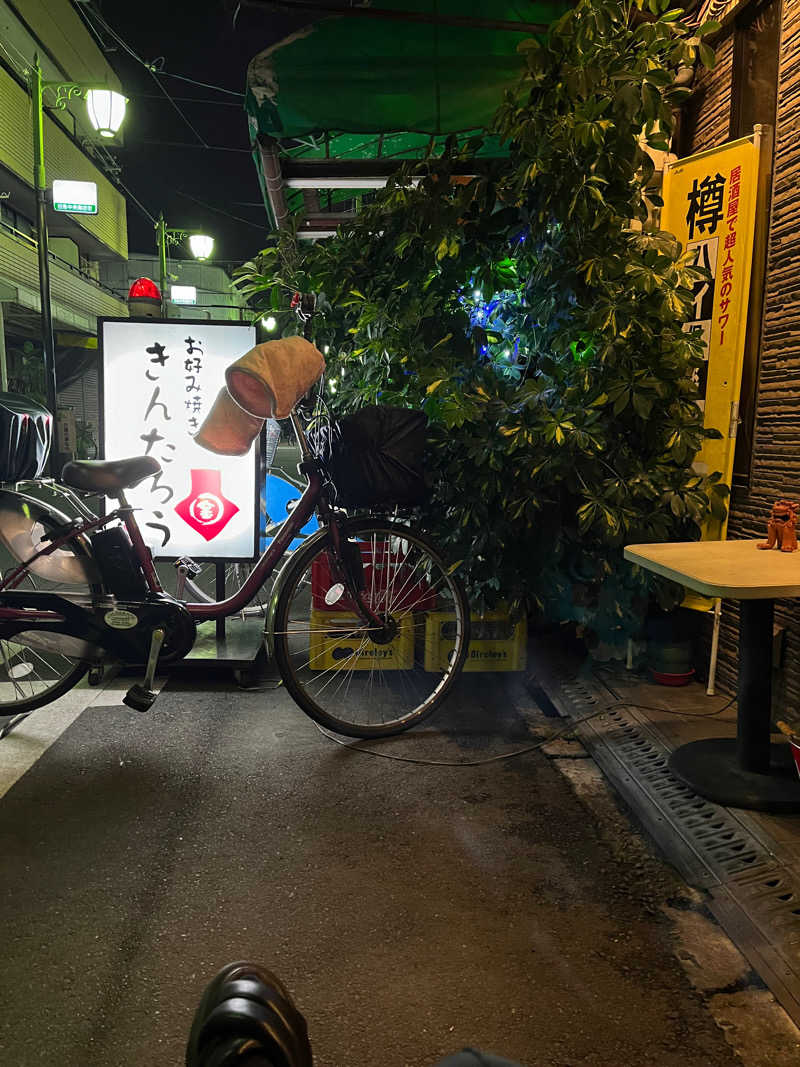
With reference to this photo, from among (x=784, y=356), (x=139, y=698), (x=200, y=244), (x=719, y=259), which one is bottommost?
(x=139, y=698)

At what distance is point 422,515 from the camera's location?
462 cm

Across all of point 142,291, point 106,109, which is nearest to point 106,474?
point 106,109

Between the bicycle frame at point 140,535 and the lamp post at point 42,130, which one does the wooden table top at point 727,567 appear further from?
the lamp post at point 42,130

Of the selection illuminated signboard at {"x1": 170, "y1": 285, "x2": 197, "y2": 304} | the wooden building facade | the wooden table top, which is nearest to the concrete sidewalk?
the wooden table top

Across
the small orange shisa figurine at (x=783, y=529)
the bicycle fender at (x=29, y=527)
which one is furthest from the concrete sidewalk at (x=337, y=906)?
the small orange shisa figurine at (x=783, y=529)

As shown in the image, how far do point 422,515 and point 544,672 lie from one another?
58.5 inches

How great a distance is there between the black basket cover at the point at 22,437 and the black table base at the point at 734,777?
3815 mm

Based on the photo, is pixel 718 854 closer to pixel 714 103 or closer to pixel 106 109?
pixel 714 103

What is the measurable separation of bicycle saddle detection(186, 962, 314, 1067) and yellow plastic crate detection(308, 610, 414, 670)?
393cm

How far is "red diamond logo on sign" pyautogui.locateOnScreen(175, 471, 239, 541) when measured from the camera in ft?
17.1

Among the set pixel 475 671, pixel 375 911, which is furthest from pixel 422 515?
pixel 375 911

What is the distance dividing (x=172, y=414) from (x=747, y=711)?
3970 millimetres

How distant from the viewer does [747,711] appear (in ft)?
11.0

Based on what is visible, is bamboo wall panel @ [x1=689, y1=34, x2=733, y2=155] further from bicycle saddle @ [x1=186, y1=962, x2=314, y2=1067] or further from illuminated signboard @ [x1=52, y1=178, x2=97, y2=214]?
illuminated signboard @ [x1=52, y1=178, x2=97, y2=214]
